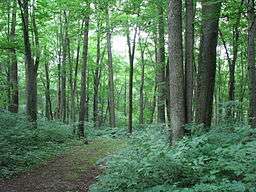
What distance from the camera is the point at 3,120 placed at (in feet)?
53.7

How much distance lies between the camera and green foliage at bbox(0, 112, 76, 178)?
12.0 meters

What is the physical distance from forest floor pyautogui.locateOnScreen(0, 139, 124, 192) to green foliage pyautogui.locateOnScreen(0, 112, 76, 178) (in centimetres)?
49

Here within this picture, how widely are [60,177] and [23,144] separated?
165 inches

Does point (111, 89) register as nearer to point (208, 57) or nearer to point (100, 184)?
point (208, 57)

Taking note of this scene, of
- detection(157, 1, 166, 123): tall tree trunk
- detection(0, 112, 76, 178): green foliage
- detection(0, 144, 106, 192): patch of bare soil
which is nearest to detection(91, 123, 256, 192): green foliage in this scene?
detection(0, 144, 106, 192): patch of bare soil

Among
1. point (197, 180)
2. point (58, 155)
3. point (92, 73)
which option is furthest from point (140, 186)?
point (92, 73)

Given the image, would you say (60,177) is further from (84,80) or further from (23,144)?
(84,80)

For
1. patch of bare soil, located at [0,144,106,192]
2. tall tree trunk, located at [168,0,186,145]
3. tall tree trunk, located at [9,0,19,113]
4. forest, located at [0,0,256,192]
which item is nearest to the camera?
forest, located at [0,0,256,192]

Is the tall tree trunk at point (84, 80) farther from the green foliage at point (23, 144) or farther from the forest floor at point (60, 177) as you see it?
the forest floor at point (60, 177)

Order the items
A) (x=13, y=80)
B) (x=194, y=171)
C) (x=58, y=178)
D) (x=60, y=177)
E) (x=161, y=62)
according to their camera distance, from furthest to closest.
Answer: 1. (x=13, y=80)
2. (x=161, y=62)
3. (x=60, y=177)
4. (x=58, y=178)
5. (x=194, y=171)

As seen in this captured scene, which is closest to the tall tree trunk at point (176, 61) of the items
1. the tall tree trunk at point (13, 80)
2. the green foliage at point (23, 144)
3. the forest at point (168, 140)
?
the forest at point (168, 140)

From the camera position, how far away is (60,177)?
35.5ft

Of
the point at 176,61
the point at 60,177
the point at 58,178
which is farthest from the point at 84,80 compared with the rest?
the point at 176,61

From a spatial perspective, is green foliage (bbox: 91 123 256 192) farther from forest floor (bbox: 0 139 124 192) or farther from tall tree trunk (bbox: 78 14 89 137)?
tall tree trunk (bbox: 78 14 89 137)
